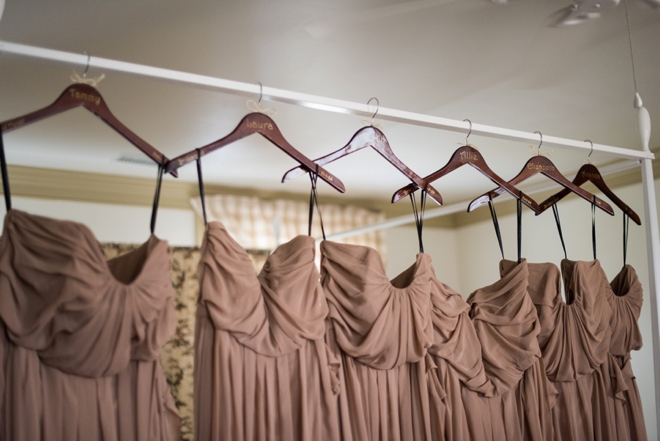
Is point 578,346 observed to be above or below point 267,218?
below

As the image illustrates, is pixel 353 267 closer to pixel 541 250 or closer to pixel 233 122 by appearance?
pixel 233 122

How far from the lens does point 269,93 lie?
1428 millimetres

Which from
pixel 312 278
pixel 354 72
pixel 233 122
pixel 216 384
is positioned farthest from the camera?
pixel 233 122

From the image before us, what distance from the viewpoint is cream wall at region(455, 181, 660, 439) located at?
12.9 feet

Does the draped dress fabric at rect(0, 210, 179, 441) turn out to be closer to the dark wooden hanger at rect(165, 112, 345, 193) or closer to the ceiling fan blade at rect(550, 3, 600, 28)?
the dark wooden hanger at rect(165, 112, 345, 193)

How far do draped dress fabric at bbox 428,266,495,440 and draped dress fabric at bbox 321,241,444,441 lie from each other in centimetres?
5

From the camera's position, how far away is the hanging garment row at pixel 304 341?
1.23 m

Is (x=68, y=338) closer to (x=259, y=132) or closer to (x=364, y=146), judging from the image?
(x=259, y=132)

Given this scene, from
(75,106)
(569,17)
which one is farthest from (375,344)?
(569,17)

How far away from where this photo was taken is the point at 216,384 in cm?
138

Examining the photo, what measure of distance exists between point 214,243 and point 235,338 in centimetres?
24

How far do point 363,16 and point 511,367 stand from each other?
52.1 inches

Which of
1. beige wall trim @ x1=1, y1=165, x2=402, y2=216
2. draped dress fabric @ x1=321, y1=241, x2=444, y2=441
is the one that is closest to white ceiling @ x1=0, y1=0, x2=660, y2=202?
beige wall trim @ x1=1, y1=165, x2=402, y2=216

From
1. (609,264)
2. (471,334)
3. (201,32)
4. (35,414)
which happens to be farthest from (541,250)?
(35,414)
